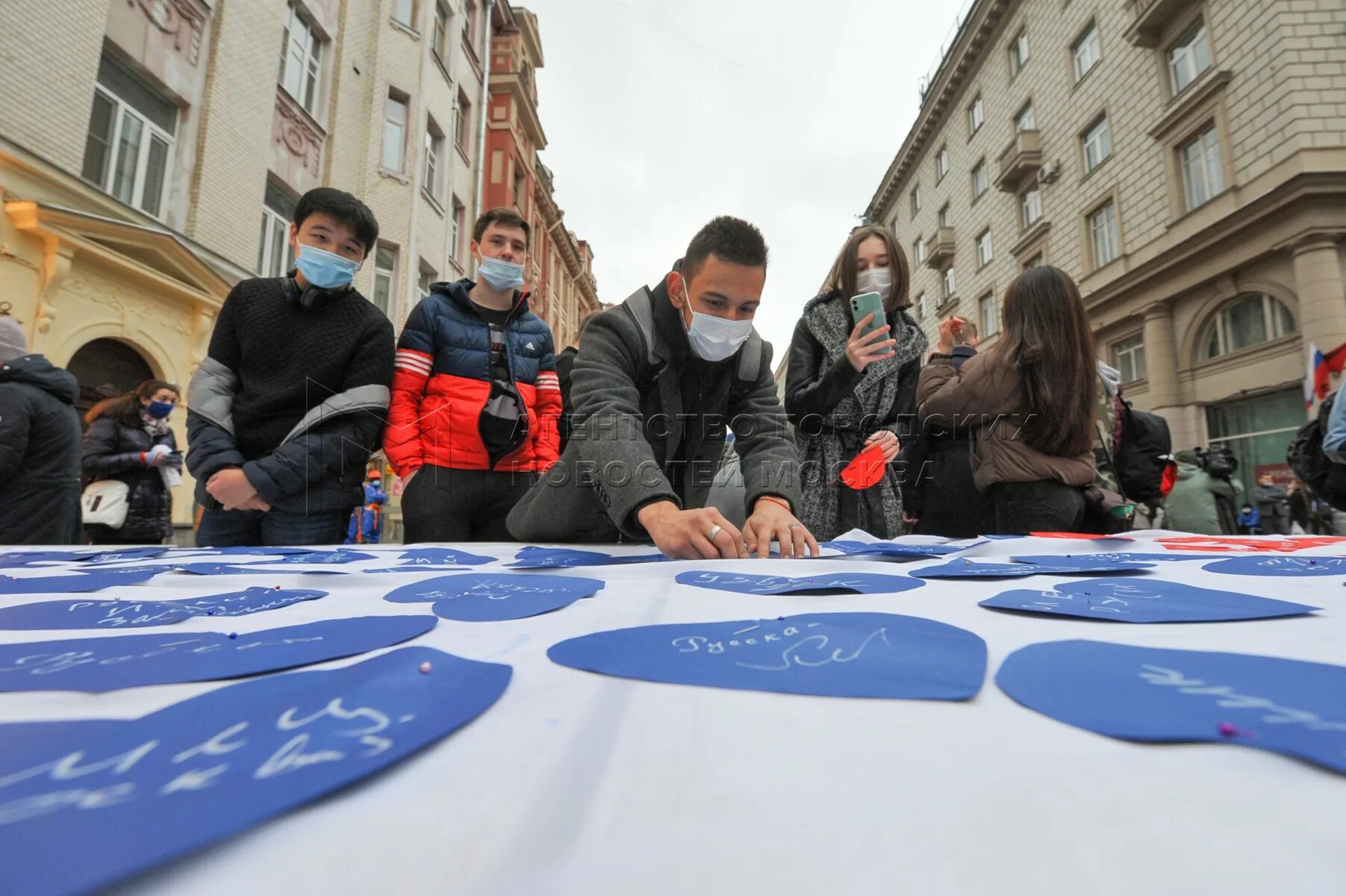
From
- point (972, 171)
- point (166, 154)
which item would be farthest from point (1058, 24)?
point (166, 154)

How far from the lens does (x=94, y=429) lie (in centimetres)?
334

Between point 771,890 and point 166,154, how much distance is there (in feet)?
26.7

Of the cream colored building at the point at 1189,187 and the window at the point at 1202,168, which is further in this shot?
the window at the point at 1202,168

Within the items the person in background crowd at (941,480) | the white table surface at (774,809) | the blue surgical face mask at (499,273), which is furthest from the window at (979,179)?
the white table surface at (774,809)

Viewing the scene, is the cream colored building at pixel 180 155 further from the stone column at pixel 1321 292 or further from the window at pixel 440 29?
the stone column at pixel 1321 292

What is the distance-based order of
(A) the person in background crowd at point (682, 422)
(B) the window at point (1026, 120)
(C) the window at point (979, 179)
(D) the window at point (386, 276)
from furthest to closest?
(C) the window at point (979, 179), (B) the window at point (1026, 120), (D) the window at point (386, 276), (A) the person in background crowd at point (682, 422)

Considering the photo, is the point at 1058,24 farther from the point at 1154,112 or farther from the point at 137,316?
the point at 137,316

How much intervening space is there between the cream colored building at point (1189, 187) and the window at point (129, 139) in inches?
511

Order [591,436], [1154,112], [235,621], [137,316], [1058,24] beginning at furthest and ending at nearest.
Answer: [1058,24] → [1154,112] → [137,316] → [591,436] → [235,621]

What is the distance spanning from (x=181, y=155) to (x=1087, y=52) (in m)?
15.2

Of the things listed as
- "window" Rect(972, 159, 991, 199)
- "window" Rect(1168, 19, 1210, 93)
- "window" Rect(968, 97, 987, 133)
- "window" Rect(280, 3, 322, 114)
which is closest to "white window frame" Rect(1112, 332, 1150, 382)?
"window" Rect(1168, 19, 1210, 93)

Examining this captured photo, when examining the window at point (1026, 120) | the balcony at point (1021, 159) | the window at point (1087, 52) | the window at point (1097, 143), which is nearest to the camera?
the window at point (1097, 143)

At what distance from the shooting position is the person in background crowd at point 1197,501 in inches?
205

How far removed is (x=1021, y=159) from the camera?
45.1ft
